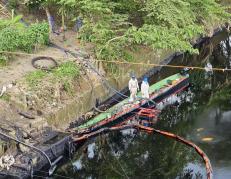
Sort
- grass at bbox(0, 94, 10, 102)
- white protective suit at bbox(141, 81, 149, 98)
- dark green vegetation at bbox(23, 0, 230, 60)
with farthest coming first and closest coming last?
1. dark green vegetation at bbox(23, 0, 230, 60)
2. white protective suit at bbox(141, 81, 149, 98)
3. grass at bbox(0, 94, 10, 102)

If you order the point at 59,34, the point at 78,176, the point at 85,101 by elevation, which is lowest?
the point at 78,176

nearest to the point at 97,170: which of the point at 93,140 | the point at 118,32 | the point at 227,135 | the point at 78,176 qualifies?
the point at 78,176

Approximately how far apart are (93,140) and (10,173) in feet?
15.8

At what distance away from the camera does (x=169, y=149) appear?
18.7m

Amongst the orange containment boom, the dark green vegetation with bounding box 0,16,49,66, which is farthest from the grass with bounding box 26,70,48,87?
the orange containment boom

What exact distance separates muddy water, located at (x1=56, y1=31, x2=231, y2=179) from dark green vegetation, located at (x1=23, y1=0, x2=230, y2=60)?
131 inches

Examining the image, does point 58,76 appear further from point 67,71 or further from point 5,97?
point 5,97

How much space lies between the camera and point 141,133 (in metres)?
20.0

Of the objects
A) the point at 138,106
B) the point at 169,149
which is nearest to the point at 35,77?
the point at 138,106

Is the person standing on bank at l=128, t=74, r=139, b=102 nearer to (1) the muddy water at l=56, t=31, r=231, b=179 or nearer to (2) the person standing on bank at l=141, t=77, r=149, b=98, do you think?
(2) the person standing on bank at l=141, t=77, r=149, b=98

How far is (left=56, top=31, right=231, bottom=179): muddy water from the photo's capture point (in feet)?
55.9

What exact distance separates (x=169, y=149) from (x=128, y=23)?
8045 mm

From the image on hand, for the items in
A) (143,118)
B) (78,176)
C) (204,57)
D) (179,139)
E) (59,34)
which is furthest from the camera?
(204,57)

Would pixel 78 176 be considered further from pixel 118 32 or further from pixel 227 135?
pixel 118 32
